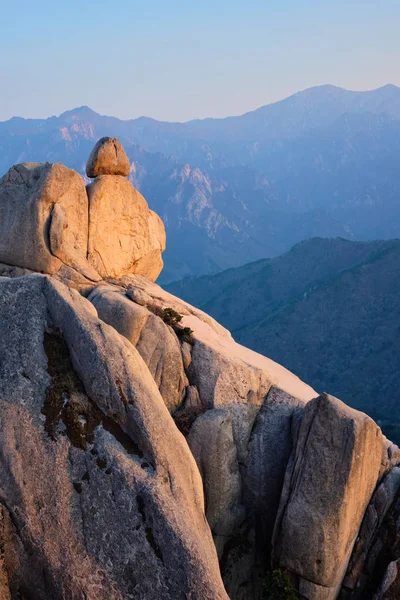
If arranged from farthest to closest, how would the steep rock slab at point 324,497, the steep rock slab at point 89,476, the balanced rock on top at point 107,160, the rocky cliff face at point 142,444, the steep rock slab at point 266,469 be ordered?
the balanced rock on top at point 107,160, the steep rock slab at point 266,469, the steep rock slab at point 324,497, the rocky cliff face at point 142,444, the steep rock slab at point 89,476

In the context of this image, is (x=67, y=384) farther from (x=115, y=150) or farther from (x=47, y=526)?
(x=115, y=150)

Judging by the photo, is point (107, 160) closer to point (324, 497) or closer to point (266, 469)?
point (266, 469)

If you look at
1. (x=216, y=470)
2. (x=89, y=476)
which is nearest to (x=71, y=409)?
(x=89, y=476)

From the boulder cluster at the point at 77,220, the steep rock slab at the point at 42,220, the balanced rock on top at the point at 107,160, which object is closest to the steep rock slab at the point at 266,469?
the boulder cluster at the point at 77,220

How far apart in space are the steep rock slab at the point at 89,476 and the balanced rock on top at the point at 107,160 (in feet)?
58.6

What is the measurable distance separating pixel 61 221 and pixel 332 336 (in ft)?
541

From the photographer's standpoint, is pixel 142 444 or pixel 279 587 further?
pixel 279 587

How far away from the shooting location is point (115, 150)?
4341 centimetres

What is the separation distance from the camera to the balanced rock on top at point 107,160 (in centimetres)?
4291

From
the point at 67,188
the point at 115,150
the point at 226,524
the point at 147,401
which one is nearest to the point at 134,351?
the point at 147,401

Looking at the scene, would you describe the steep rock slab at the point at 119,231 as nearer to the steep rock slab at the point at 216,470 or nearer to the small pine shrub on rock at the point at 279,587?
the steep rock slab at the point at 216,470

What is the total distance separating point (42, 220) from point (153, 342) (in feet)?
36.0

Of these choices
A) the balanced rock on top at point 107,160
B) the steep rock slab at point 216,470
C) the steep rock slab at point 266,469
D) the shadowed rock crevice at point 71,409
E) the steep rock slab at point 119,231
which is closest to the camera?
the shadowed rock crevice at point 71,409

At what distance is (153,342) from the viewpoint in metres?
33.6
